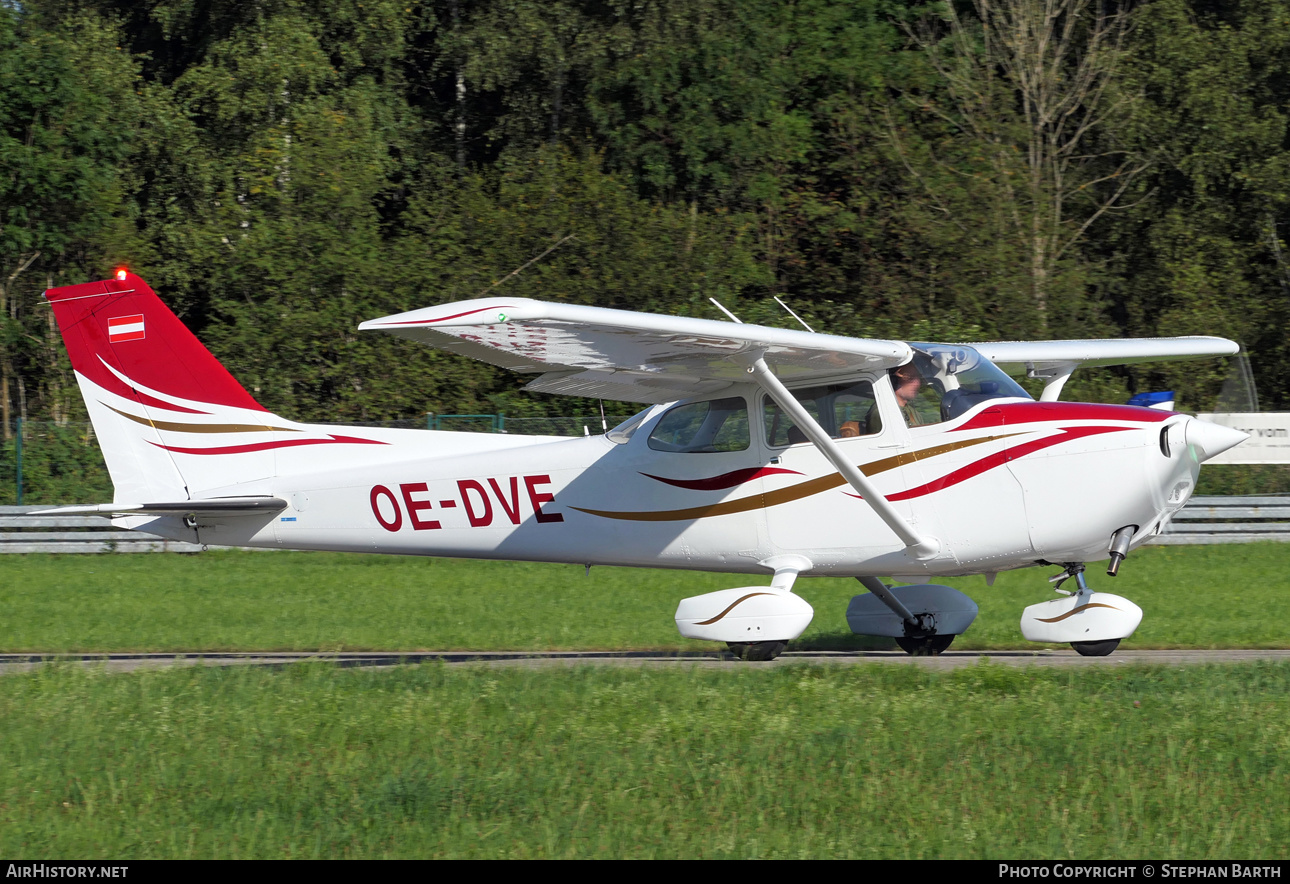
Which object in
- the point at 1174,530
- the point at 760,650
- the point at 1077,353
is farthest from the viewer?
the point at 1174,530

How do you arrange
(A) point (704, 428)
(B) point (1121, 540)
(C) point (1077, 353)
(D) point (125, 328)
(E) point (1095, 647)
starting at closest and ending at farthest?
(B) point (1121, 540), (E) point (1095, 647), (A) point (704, 428), (D) point (125, 328), (C) point (1077, 353)

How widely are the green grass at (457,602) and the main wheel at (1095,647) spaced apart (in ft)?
4.60

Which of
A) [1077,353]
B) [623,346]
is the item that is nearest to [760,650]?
[623,346]

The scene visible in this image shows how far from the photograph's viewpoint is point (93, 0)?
33.1m

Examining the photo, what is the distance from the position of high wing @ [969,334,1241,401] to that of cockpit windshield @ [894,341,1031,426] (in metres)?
1.36

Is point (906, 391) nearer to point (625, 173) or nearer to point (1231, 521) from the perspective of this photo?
point (1231, 521)

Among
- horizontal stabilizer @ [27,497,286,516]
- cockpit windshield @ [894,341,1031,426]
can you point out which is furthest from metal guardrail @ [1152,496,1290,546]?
horizontal stabilizer @ [27,497,286,516]

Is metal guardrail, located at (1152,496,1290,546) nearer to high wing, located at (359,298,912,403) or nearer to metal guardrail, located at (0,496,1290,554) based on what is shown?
metal guardrail, located at (0,496,1290,554)

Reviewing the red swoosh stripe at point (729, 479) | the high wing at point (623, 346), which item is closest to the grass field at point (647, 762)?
the red swoosh stripe at point (729, 479)

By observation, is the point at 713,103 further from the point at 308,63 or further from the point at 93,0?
the point at 93,0

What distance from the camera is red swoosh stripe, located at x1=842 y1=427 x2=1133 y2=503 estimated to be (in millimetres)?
8938

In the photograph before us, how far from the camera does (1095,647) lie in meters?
9.42

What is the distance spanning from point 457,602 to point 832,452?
612 centimetres

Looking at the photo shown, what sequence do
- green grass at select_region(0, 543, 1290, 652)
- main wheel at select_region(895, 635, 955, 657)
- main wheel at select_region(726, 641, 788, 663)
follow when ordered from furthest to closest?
green grass at select_region(0, 543, 1290, 652)
main wheel at select_region(895, 635, 955, 657)
main wheel at select_region(726, 641, 788, 663)
